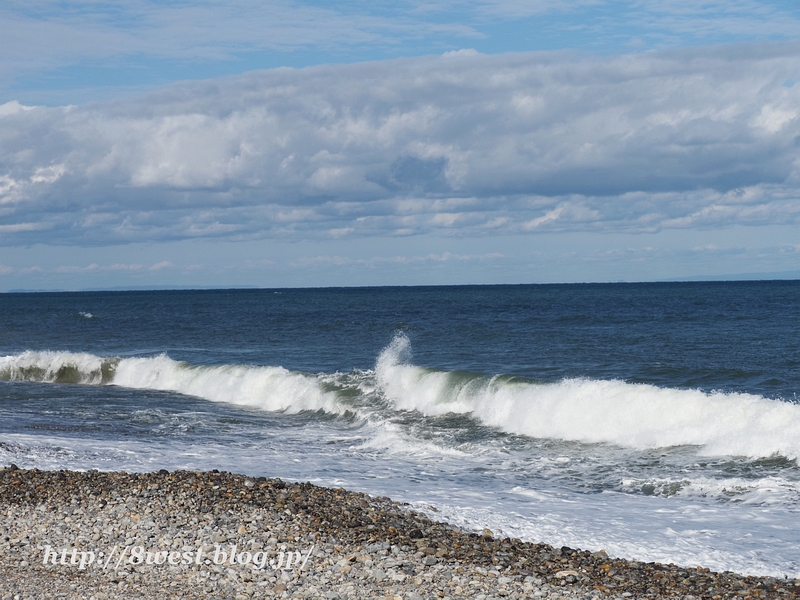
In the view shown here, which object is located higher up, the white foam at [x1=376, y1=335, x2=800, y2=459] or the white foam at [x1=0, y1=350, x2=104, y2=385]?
the white foam at [x1=376, y1=335, x2=800, y2=459]

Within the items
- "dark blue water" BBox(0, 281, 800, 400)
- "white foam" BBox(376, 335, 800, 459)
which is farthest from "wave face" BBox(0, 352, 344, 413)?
"white foam" BBox(376, 335, 800, 459)

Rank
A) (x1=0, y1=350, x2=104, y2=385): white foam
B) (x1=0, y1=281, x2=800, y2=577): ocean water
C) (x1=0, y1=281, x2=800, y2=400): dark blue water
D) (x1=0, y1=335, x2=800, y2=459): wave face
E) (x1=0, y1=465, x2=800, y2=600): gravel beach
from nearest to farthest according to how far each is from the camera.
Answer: (x1=0, y1=465, x2=800, y2=600): gravel beach < (x1=0, y1=281, x2=800, y2=577): ocean water < (x1=0, y1=335, x2=800, y2=459): wave face < (x1=0, y1=281, x2=800, y2=400): dark blue water < (x1=0, y1=350, x2=104, y2=385): white foam

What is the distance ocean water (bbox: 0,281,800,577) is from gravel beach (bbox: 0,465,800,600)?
1.16 m

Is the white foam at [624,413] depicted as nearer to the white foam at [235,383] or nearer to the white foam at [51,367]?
the white foam at [235,383]

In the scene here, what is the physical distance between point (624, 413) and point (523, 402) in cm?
256

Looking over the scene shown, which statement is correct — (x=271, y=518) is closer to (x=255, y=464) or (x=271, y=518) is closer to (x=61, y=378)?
(x=255, y=464)

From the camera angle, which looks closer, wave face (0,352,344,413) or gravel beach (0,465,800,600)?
gravel beach (0,465,800,600)

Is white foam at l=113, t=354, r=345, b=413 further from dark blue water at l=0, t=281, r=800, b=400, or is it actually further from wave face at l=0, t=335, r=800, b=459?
dark blue water at l=0, t=281, r=800, b=400

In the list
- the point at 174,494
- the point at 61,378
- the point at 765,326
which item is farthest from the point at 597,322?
the point at 174,494

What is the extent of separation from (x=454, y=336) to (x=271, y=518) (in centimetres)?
3558

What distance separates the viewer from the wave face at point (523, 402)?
1645 cm

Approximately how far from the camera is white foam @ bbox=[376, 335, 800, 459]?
51.9 ft

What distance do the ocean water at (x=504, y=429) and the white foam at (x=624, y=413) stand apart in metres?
0.05

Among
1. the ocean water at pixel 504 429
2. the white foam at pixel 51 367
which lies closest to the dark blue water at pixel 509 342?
the ocean water at pixel 504 429
